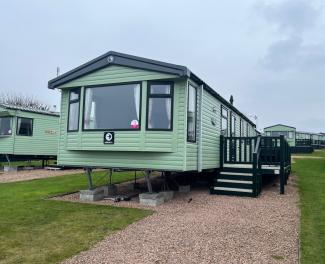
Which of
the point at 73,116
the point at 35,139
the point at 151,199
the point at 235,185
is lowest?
the point at 151,199

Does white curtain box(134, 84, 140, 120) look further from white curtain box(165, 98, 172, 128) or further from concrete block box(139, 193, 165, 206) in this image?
concrete block box(139, 193, 165, 206)

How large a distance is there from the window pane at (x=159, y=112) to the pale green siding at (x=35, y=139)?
12343mm

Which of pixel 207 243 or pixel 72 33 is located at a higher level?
pixel 72 33

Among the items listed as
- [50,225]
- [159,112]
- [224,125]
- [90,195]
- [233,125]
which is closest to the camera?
[50,225]

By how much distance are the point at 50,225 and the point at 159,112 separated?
11.9 ft

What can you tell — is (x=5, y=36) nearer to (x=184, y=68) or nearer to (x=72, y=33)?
(x=72, y=33)

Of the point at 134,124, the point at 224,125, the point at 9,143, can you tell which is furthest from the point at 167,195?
the point at 9,143

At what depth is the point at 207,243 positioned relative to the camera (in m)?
5.30

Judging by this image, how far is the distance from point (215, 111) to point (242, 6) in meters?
5.94

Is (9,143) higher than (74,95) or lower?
lower

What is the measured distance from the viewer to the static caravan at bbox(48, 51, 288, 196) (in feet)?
27.5

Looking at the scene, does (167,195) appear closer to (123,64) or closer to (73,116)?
(73,116)

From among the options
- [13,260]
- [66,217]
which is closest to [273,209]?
[66,217]

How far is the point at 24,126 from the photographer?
62.5ft
